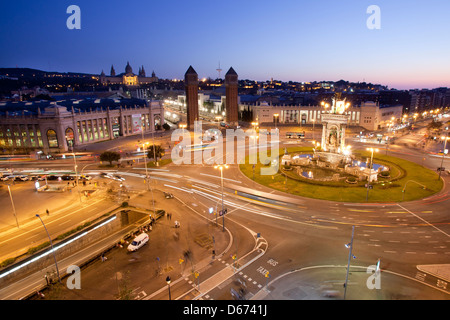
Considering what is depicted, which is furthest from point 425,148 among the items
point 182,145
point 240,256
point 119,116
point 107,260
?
point 119,116

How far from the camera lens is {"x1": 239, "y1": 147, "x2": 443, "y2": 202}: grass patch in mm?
51731

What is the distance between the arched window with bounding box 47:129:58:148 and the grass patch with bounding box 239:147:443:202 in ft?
229

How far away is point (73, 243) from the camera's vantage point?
124 ft

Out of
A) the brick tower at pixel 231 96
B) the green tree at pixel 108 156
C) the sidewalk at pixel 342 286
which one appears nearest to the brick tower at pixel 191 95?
the brick tower at pixel 231 96

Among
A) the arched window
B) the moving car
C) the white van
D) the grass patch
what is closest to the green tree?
the moving car

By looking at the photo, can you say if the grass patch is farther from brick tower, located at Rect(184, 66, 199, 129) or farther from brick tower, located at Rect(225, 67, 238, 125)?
brick tower, located at Rect(225, 67, 238, 125)

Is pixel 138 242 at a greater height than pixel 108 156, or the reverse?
pixel 108 156

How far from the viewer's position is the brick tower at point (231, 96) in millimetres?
151250

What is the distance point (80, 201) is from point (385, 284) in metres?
49.5

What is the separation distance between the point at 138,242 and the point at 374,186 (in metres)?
46.9

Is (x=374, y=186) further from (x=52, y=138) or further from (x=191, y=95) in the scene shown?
(x=191, y=95)

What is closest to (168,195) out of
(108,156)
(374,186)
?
(108,156)

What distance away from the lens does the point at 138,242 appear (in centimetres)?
3628

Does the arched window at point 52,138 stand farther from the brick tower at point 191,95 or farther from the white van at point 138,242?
the white van at point 138,242
